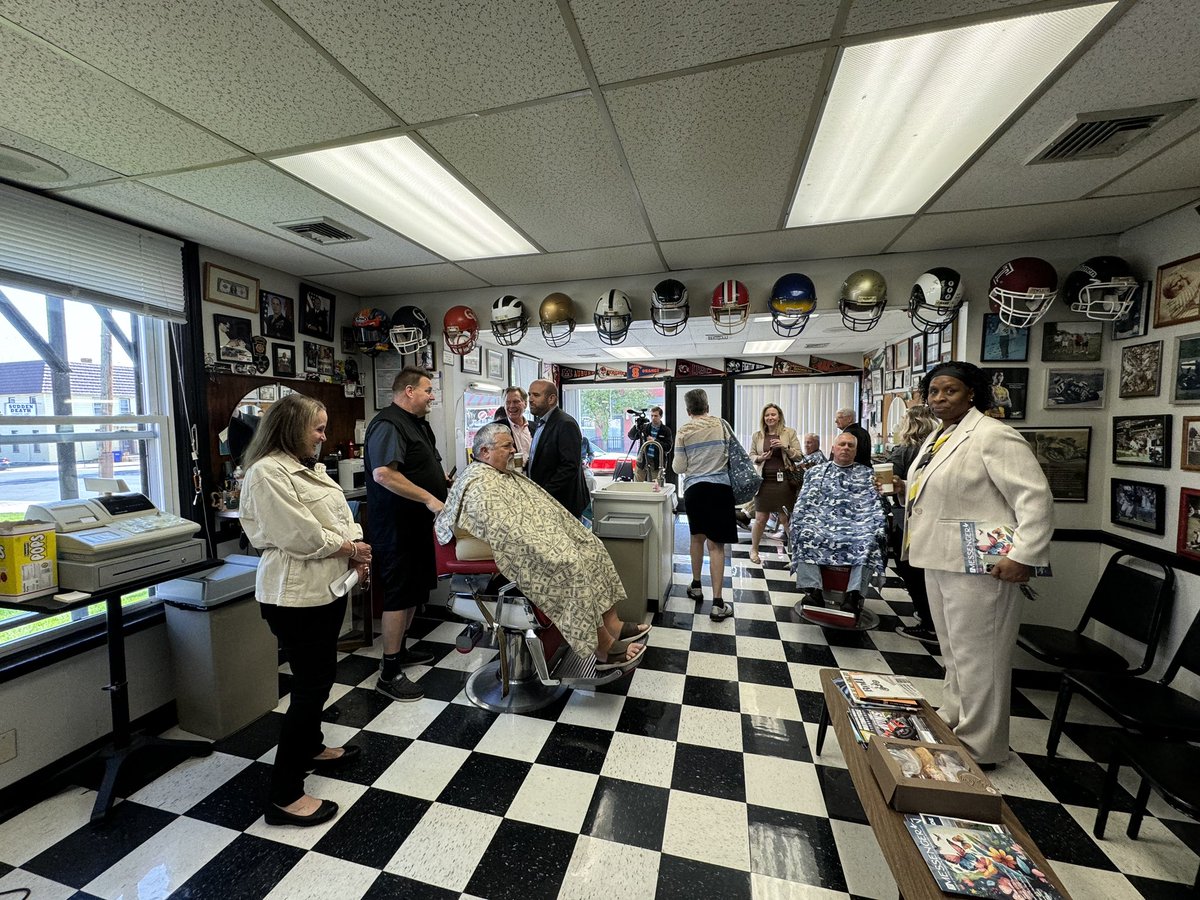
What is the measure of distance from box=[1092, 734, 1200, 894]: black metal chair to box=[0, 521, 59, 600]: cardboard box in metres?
3.54

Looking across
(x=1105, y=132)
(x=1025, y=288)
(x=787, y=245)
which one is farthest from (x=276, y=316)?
(x=1025, y=288)

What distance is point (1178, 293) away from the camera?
229cm

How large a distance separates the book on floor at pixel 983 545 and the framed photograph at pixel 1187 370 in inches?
51.1

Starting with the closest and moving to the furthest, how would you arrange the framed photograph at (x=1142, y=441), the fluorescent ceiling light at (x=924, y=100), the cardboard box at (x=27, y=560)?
the fluorescent ceiling light at (x=924, y=100)
the cardboard box at (x=27, y=560)
the framed photograph at (x=1142, y=441)

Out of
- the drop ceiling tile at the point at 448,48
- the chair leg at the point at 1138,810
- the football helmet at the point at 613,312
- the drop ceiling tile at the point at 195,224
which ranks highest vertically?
the drop ceiling tile at the point at 195,224

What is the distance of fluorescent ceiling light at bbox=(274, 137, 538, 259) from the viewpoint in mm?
1869

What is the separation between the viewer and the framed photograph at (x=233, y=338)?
112 inches

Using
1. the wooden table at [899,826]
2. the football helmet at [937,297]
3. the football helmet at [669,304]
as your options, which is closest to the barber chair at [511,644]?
the wooden table at [899,826]

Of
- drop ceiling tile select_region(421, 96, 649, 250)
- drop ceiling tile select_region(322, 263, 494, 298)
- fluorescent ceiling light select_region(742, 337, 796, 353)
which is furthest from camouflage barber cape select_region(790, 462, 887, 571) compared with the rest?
fluorescent ceiling light select_region(742, 337, 796, 353)

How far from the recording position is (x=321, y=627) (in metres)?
1.67

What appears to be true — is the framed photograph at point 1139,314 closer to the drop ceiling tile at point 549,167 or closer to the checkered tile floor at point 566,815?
the checkered tile floor at point 566,815

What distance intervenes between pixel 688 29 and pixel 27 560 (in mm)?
2628

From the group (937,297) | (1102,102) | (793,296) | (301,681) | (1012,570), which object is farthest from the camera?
(793,296)

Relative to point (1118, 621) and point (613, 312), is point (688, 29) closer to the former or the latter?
point (613, 312)
